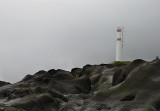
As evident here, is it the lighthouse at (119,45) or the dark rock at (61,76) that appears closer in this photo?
the dark rock at (61,76)

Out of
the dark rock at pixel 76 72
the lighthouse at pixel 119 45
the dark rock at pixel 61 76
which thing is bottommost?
the dark rock at pixel 61 76

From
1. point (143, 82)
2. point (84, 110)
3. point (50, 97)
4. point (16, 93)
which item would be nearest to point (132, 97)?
point (143, 82)

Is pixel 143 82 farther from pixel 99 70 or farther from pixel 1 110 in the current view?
pixel 99 70

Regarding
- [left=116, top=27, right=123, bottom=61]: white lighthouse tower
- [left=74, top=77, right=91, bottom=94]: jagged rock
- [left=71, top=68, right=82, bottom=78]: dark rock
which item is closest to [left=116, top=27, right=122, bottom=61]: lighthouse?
[left=116, top=27, right=123, bottom=61]: white lighthouse tower

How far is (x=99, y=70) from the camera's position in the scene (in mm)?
33094

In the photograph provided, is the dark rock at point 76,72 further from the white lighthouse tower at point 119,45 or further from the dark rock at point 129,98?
the white lighthouse tower at point 119,45

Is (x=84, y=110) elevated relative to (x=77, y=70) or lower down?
lower down

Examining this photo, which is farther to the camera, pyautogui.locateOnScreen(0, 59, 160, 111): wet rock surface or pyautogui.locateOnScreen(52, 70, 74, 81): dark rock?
pyautogui.locateOnScreen(52, 70, 74, 81): dark rock

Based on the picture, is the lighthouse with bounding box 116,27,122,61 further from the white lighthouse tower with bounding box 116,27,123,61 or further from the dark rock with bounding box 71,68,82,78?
the dark rock with bounding box 71,68,82,78

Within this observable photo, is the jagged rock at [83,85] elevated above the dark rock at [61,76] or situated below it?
below

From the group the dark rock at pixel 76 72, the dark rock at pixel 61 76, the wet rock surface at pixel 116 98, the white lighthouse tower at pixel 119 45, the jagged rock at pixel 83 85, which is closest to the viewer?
the wet rock surface at pixel 116 98

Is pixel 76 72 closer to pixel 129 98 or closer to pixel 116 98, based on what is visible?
pixel 116 98

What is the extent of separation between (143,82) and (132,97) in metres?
1.16

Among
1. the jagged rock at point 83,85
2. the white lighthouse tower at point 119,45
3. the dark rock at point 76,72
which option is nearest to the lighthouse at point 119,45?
the white lighthouse tower at point 119,45
